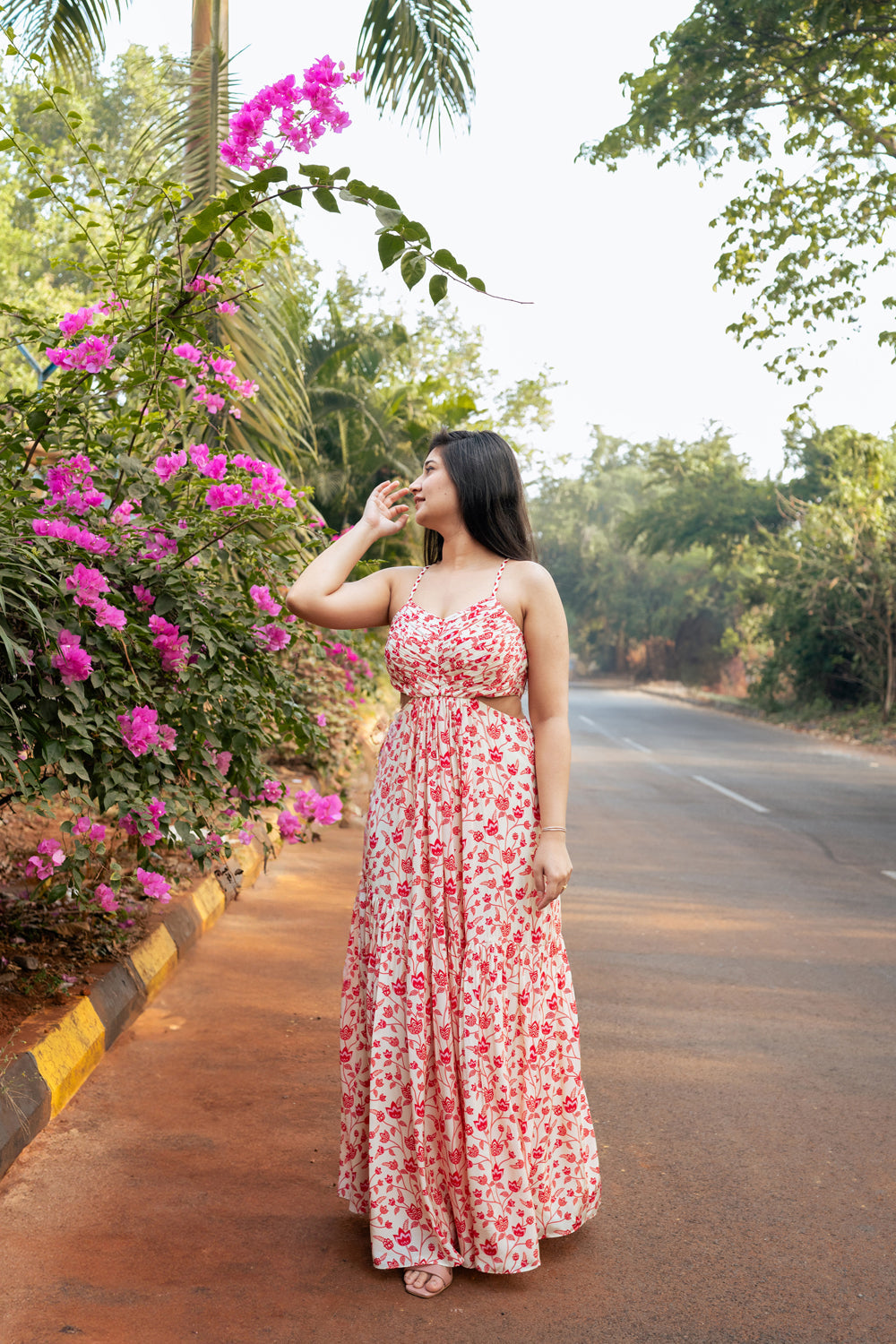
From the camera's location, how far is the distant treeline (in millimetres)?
24484

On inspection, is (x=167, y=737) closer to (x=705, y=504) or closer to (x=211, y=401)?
(x=211, y=401)

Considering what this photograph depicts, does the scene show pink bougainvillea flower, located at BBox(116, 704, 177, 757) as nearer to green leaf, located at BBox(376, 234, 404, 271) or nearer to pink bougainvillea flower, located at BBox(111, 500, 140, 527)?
pink bougainvillea flower, located at BBox(111, 500, 140, 527)

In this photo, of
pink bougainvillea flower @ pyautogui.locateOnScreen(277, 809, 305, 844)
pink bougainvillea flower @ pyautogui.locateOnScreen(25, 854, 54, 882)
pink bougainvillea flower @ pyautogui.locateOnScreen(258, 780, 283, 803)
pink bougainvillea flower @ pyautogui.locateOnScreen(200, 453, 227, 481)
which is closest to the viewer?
pink bougainvillea flower @ pyautogui.locateOnScreen(25, 854, 54, 882)

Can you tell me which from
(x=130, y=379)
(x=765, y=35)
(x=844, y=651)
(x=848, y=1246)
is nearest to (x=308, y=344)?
(x=765, y=35)

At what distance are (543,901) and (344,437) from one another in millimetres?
12017

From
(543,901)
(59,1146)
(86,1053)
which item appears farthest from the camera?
(86,1053)

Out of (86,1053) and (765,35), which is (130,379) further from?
(765,35)

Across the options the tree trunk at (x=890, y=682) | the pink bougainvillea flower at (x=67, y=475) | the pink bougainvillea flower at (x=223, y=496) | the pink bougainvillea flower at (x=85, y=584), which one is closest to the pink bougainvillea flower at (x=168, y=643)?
the pink bougainvillea flower at (x=85, y=584)

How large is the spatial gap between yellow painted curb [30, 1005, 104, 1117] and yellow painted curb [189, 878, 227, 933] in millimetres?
1903

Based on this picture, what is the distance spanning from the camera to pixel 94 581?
11.1 ft

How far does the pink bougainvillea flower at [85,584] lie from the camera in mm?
3367

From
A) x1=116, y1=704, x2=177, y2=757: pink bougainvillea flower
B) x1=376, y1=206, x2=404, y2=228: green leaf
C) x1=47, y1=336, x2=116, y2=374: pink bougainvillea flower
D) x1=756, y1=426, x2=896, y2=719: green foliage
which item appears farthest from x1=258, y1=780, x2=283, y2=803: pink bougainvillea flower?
x1=756, y1=426, x2=896, y2=719: green foliage

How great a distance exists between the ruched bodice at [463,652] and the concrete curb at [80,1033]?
5.46 feet

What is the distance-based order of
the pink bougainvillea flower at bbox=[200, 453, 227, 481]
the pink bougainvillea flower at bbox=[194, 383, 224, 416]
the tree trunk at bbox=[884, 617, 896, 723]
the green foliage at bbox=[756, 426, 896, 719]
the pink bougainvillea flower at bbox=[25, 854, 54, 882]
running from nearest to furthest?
the pink bougainvillea flower at bbox=[25, 854, 54, 882] < the pink bougainvillea flower at bbox=[200, 453, 227, 481] < the pink bougainvillea flower at bbox=[194, 383, 224, 416] < the green foliage at bbox=[756, 426, 896, 719] < the tree trunk at bbox=[884, 617, 896, 723]
